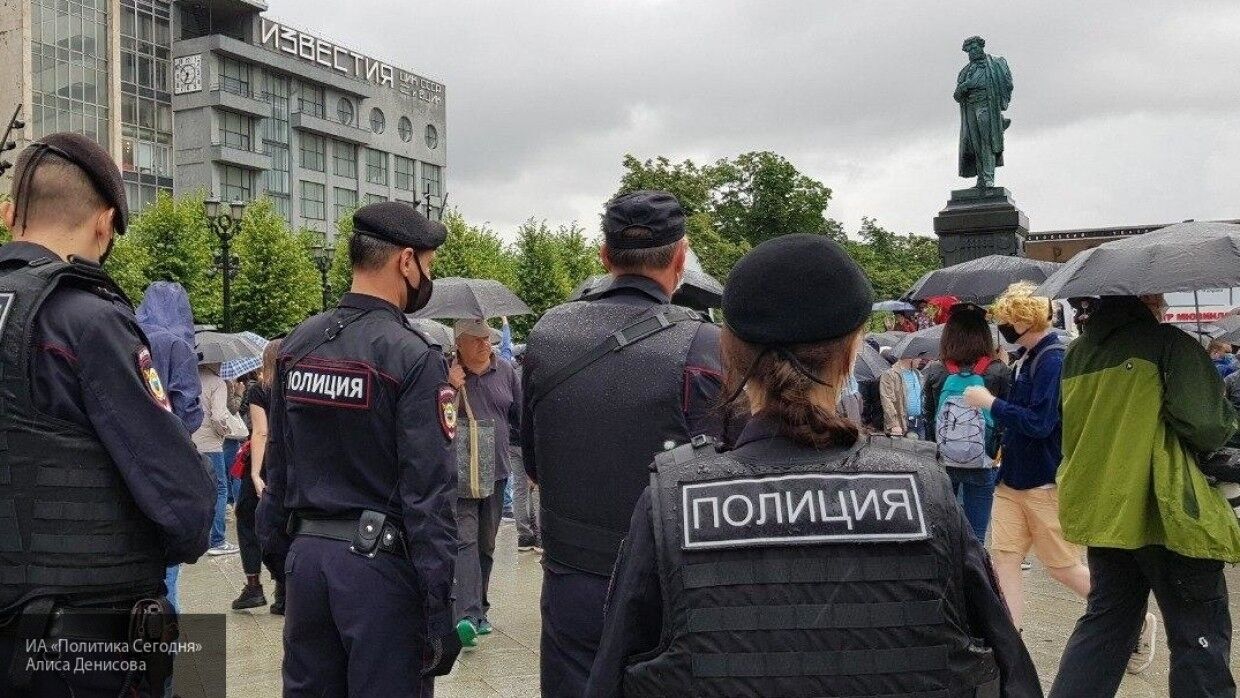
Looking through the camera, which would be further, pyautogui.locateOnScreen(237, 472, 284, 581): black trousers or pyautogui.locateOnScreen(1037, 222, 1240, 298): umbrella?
pyautogui.locateOnScreen(237, 472, 284, 581): black trousers

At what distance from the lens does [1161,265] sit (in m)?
4.42

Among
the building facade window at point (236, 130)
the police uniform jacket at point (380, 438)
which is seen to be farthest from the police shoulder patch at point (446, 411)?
the building facade window at point (236, 130)

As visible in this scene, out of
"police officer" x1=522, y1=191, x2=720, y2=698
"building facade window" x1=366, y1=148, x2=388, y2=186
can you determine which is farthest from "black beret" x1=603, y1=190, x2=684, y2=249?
"building facade window" x1=366, y1=148, x2=388, y2=186

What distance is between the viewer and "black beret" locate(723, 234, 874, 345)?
189 cm

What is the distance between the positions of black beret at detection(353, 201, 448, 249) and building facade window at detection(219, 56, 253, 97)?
226 feet

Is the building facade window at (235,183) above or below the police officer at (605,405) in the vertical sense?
above

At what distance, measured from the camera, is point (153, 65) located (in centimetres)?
6488

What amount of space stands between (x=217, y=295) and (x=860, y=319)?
4243cm

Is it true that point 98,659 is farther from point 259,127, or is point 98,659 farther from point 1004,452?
point 259,127

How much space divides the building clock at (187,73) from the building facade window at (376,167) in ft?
56.3

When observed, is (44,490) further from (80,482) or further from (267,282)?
(267,282)

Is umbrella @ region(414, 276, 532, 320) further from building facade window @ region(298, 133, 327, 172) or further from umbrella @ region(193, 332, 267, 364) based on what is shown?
building facade window @ region(298, 133, 327, 172)

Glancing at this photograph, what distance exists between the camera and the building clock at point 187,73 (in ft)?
214

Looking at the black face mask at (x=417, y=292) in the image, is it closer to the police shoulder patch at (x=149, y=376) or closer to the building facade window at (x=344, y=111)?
the police shoulder patch at (x=149, y=376)
